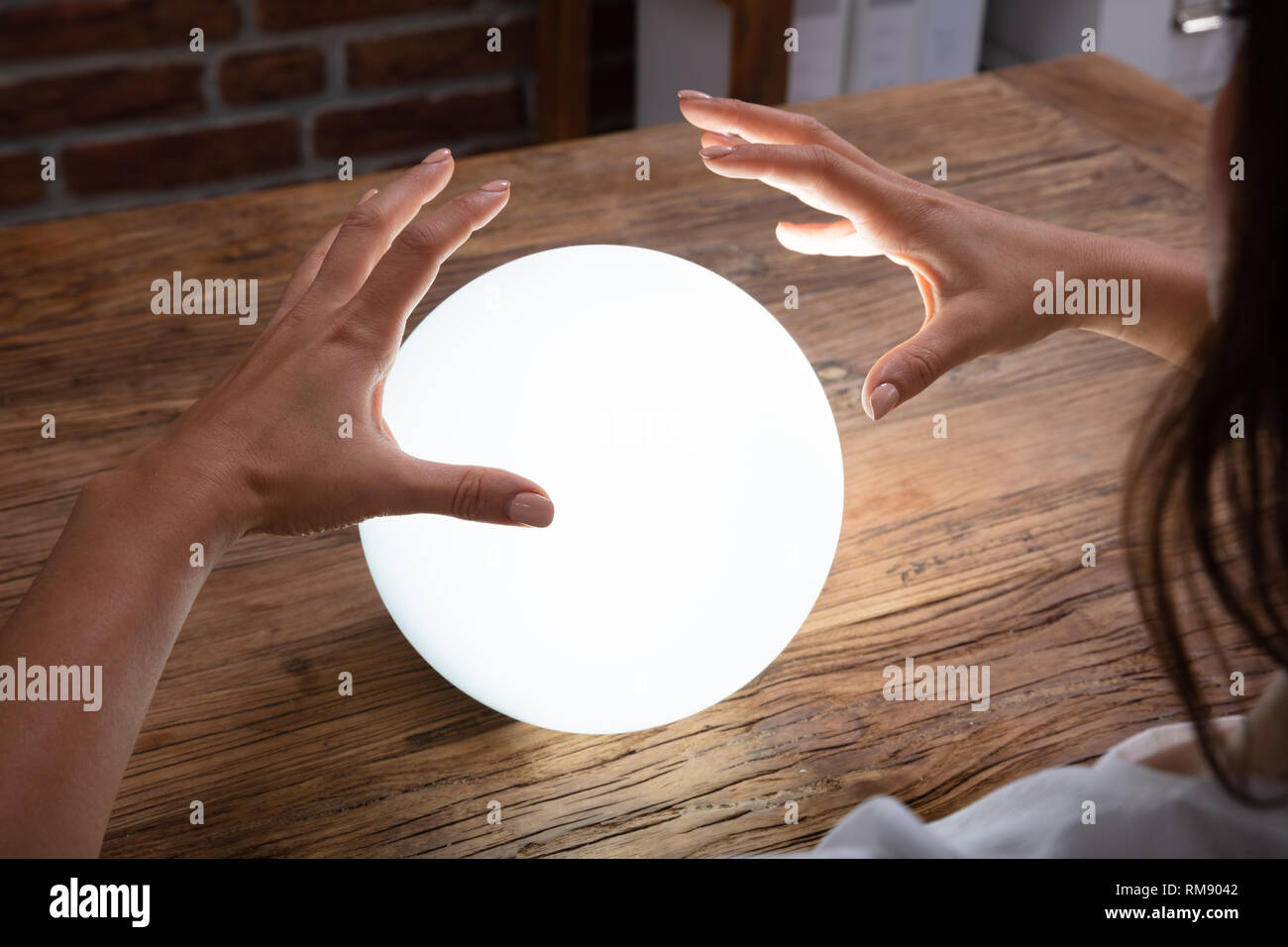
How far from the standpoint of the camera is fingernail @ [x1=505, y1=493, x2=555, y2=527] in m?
0.47

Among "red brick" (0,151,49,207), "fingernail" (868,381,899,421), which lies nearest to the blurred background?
"red brick" (0,151,49,207)

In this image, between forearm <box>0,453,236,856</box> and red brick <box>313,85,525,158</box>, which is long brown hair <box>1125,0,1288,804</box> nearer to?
forearm <box>0,453,236,856</box>

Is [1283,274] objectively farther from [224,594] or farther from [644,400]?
[224,594]

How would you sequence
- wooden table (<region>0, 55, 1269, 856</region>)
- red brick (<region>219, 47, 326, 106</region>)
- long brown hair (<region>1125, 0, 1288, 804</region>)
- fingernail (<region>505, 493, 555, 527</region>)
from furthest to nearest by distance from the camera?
1. red brick (<region>219, 47, 326, 106</region>)
2. wooden table (<region>0, 55, 1269, 856</region>)
3. fingernail (<region>505, 493, 555, 527</region>)
4. long brown hair (<region>1125, 0, 1288, 804</region>)

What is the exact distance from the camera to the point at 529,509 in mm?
474

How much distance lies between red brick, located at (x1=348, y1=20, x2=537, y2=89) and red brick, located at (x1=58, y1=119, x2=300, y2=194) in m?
0.13

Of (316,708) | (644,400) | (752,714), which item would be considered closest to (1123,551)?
(752,714)

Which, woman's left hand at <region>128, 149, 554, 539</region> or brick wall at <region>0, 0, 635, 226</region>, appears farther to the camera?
brick wall at <region>0, 0, 635, 226</region>

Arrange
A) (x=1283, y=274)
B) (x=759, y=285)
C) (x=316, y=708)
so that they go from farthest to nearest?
(x=759, y=285)
(x=316, y=708)
(x=1283, y=274)

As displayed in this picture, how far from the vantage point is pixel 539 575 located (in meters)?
0.50
